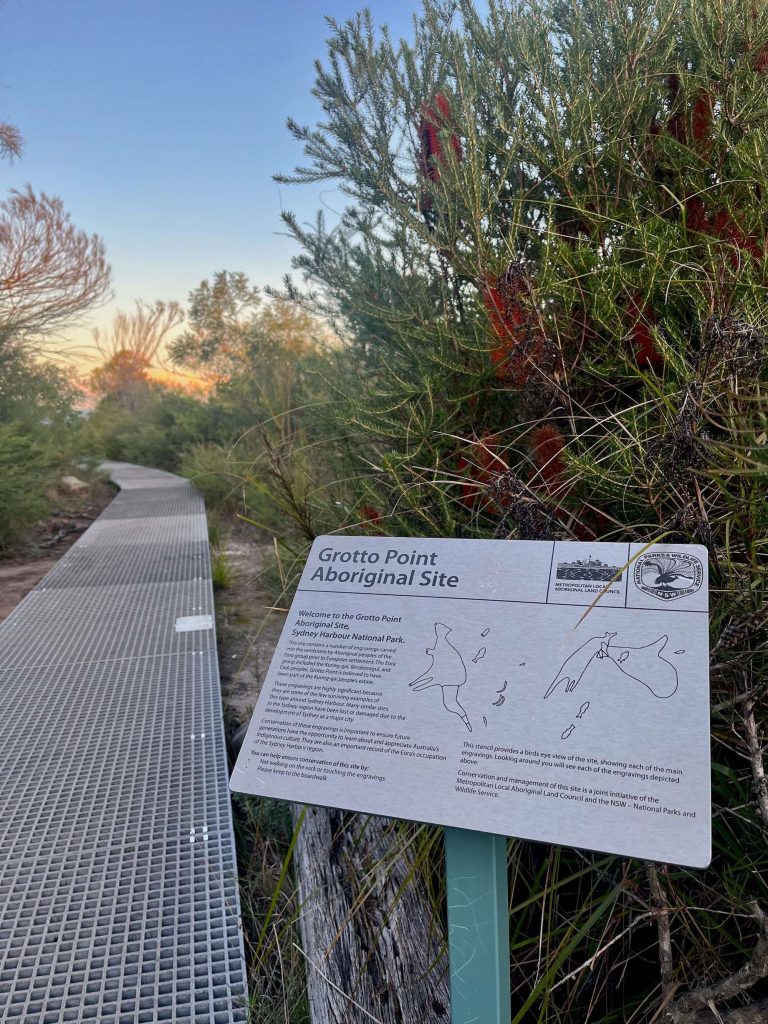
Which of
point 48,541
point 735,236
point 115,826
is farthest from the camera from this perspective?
point 48,541

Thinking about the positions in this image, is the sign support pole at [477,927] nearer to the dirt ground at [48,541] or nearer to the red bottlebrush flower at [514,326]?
the red bottlebrush flower at [514,326]

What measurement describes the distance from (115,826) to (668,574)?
5.42 ft

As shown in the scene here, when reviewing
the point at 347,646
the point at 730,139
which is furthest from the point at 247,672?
the point at 730,139

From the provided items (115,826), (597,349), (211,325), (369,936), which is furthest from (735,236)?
(211,325)

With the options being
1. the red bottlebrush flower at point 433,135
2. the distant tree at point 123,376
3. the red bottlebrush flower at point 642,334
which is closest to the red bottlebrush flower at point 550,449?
the red bottlebrush flower at point 642,334

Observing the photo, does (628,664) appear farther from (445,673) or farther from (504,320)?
(504,320)

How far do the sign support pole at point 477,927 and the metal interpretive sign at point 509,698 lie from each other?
0.09 meters

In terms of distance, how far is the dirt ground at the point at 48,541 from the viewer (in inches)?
213

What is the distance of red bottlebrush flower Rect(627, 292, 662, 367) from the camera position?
1797mm

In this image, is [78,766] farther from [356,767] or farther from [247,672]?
[356,767]

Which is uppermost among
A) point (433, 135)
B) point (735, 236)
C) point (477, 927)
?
point (433, 135)

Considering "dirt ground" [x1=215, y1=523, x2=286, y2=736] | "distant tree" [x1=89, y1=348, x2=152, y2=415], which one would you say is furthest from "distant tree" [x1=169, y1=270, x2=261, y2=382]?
"dirt ground" [x1=215, y1=523, x2=286, y2=736]

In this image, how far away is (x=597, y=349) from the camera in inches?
74.0

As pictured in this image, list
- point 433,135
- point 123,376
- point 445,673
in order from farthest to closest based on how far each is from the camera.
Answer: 1. point 123,376
2. point 433,135
3. point 445,673
